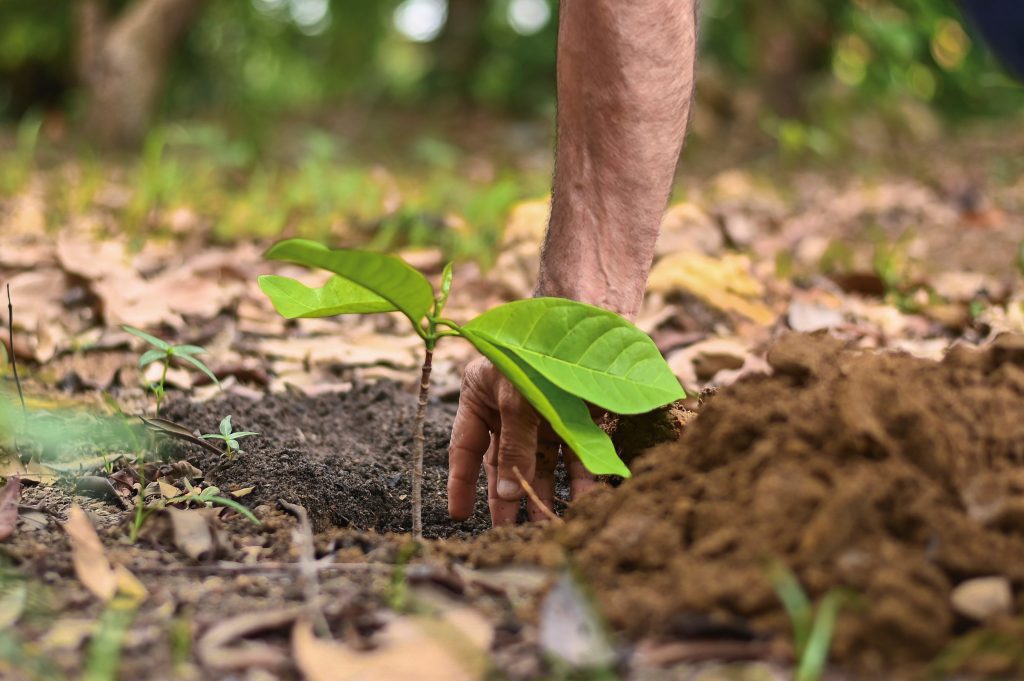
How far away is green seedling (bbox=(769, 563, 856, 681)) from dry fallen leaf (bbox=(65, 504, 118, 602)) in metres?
0.68

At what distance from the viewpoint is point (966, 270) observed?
3.17 meters

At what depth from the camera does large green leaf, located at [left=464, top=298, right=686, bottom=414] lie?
1.27m

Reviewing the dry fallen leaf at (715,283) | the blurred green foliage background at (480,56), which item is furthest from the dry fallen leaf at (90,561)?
the blurred green foliage background at (480,56)

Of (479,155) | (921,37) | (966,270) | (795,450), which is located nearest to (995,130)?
(921,37)

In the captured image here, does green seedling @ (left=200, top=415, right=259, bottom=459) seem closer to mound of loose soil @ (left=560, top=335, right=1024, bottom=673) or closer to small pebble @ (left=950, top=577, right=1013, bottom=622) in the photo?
mound of loose soil @ (left=560, top=335, right=1024, bottom=673)

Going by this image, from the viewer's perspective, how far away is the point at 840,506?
3.11ft

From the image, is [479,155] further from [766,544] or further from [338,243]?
[766,544]

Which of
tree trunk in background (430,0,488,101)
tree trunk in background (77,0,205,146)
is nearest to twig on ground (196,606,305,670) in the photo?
tree trunk in background (77,0,205,146)

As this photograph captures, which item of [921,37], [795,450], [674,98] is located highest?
[921,37]

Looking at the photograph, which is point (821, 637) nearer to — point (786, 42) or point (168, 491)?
point (168, 491)

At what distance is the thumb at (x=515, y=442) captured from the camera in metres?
1.38

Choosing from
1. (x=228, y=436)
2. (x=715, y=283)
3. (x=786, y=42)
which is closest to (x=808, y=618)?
(x=228, y=436)

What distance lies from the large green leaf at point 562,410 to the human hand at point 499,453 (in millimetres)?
74

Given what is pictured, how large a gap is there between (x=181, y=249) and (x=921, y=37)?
5321 millimetres
